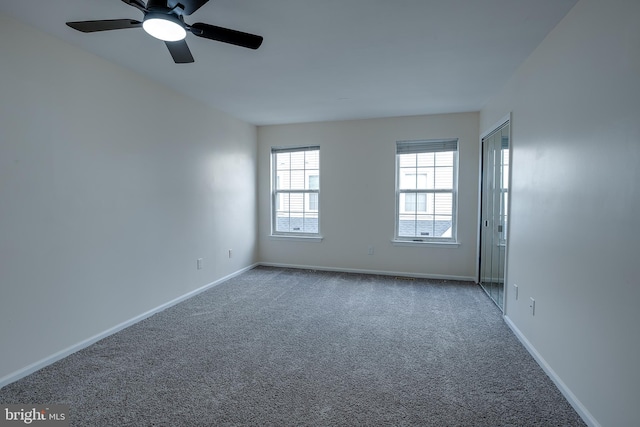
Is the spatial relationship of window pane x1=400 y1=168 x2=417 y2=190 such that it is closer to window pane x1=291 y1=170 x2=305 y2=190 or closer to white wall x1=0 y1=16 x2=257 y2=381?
window pane x1=291 y1=170 x2=305 y2=190

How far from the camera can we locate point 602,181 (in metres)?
1.66

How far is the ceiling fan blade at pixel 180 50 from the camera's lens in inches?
76.1

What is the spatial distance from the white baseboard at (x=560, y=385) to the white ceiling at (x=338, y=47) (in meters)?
2.42

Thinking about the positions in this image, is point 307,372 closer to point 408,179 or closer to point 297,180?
point 408,179

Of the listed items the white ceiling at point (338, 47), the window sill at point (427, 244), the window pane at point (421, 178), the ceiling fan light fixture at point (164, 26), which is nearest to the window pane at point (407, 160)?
the window pane at point (421, 178)

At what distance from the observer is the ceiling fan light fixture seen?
5.33ft

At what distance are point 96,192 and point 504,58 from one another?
12.3 ft

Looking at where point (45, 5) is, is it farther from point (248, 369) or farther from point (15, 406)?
point (248, 369)

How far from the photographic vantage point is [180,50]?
6.59ft

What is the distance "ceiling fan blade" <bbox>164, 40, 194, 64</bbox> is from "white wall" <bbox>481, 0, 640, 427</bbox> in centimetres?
241

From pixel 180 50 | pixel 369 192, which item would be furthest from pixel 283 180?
pixel 180 50

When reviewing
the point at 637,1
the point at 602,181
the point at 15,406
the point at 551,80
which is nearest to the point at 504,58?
the point at 551,80

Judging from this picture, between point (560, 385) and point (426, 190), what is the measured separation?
308 centimetres

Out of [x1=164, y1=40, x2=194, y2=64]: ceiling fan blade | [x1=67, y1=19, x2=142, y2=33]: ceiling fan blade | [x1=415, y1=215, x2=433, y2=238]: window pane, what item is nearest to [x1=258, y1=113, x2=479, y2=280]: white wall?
[x1=415, y1=215, x2=433, y2=238]: window pane
